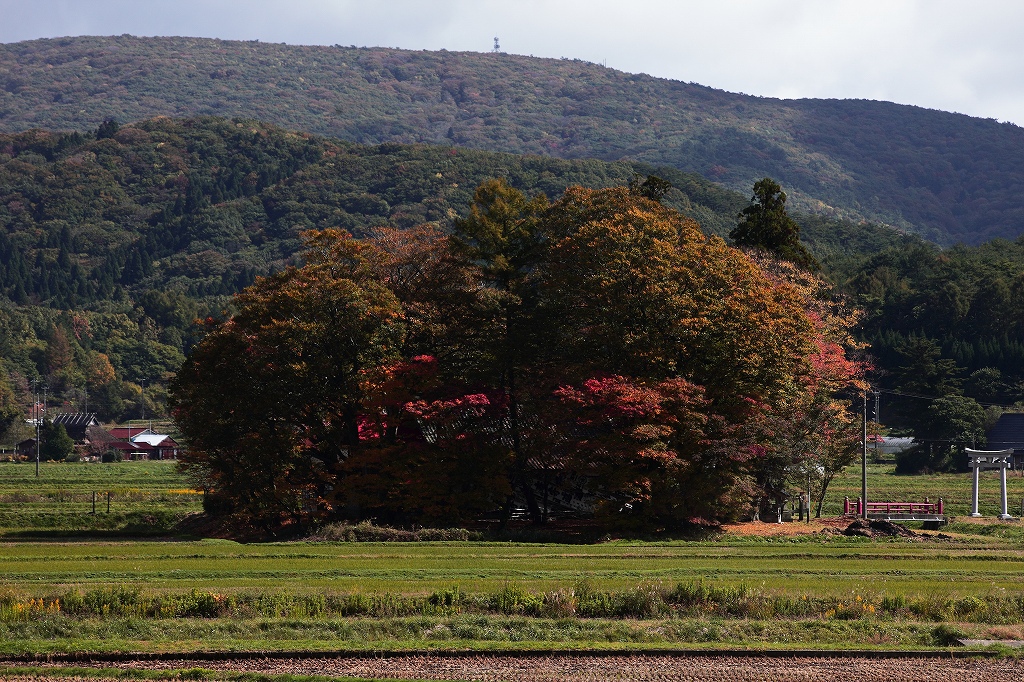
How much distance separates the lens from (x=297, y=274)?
49.3 meters

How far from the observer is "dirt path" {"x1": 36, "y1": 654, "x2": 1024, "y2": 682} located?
21.1 metres

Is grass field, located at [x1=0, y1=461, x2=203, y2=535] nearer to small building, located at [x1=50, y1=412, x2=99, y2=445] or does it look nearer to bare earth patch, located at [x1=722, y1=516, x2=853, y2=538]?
bare earth patch, located at [x1=722, y1=516, x2=853, y2=538]

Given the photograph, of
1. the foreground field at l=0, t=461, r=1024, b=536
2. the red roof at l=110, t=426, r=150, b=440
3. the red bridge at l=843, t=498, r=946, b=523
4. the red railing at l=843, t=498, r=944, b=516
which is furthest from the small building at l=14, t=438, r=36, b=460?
the red bridge at l=843, t=498, r=946, b=523

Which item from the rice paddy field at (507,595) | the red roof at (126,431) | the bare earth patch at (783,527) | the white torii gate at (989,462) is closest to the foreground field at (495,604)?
the rice paddy field at (507,595)

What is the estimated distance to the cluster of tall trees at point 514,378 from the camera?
46.6 m

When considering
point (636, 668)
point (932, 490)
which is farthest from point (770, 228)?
point (636, 668)

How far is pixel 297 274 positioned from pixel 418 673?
29.9m

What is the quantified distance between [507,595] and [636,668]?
5.17 metres

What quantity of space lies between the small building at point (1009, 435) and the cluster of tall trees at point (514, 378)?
52.7m

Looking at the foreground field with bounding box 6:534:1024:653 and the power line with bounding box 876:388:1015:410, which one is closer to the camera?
the foreground field with bounding box 6:534:1024:653

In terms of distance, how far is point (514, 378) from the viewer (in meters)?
50.6

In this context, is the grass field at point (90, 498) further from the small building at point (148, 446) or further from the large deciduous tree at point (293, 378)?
the small building at point (148, 446)

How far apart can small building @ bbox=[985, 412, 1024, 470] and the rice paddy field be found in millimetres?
57291

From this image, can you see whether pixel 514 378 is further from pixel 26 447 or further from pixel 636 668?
pixel 26 447
